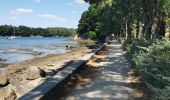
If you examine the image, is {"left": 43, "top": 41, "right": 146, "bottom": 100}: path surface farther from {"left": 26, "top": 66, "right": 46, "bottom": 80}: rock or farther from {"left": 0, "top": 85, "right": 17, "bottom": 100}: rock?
{"left": 26, "top": 66, "right": 46, "bottom": 80}: rock

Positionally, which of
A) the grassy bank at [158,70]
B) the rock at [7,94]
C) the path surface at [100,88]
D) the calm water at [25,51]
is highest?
the grassy bank at [158,70]

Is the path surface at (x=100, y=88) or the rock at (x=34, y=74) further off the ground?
the path surface at (x=100, y=88)

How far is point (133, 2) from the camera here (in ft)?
83.9

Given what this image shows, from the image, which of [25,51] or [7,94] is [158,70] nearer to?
[7,94]

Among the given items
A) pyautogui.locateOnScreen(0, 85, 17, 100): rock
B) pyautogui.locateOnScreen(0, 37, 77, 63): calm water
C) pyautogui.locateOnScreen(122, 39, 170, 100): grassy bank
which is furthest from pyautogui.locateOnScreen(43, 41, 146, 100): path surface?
pyautogui.locateOnScreen(0, 37, 77, 63): calm water

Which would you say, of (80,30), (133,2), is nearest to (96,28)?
(80,30)

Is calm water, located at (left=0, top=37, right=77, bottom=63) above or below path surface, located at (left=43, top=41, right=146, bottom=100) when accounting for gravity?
below

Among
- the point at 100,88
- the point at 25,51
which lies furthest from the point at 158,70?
the point at 25,51

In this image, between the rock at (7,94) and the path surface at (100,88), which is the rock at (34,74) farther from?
the path surface at (100,88)

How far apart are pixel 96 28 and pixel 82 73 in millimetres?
100457

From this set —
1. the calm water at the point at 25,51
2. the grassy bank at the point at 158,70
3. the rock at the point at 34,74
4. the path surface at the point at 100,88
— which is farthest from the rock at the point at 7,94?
→ the calm water at the point at 25,51

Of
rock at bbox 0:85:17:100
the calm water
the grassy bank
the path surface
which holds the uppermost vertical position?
the grassy bank

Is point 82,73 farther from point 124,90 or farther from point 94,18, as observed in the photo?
point 94,18

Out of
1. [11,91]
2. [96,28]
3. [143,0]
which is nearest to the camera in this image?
[11,91]
